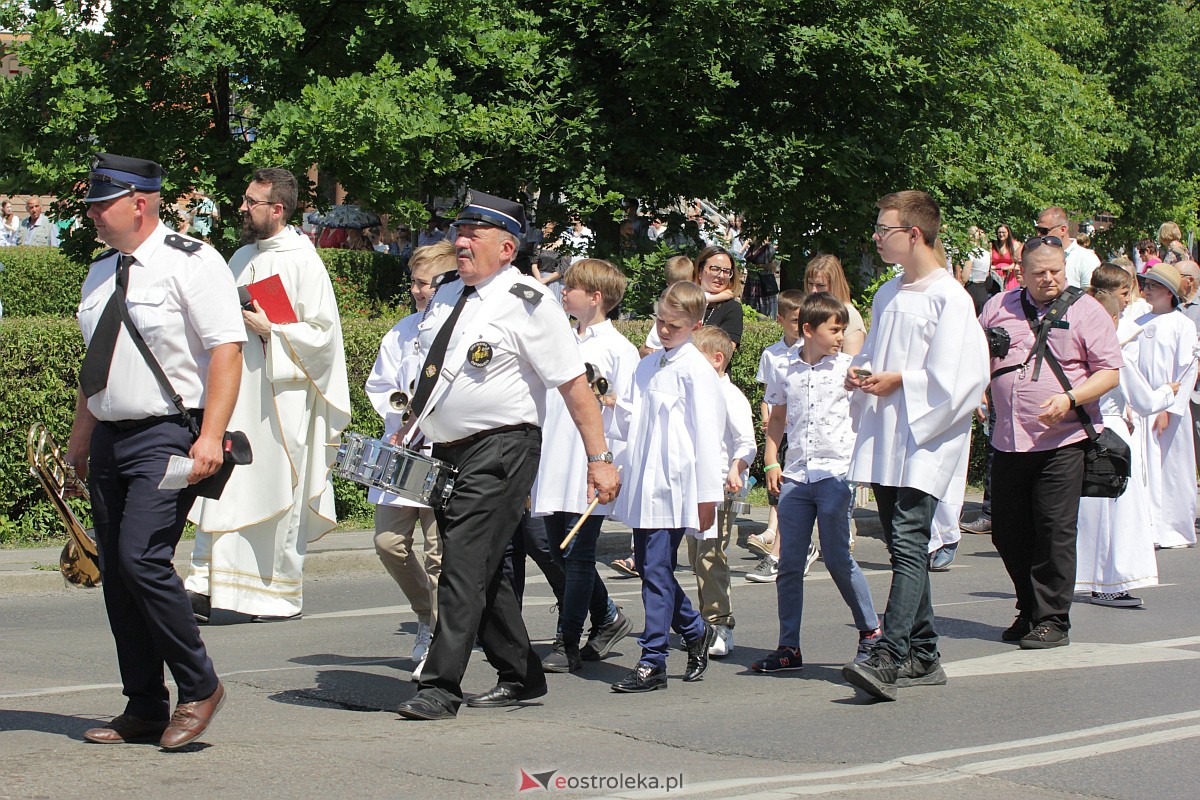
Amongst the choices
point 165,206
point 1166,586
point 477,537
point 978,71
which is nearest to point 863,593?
point 477,537

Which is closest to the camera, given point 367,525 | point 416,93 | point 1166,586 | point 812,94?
point 1166,586

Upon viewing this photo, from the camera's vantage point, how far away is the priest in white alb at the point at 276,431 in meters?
8.61

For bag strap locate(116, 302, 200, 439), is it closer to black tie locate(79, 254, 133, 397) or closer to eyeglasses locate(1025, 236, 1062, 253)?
black tie locate(79, 254, 133, 397)

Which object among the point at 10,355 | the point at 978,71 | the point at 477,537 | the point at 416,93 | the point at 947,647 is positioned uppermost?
the point at 978,71

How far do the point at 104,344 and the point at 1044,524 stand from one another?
4.82 meters

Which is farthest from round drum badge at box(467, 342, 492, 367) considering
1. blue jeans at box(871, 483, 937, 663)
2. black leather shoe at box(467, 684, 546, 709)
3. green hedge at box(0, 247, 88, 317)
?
green hedge at box(0, 247, 88, 317)

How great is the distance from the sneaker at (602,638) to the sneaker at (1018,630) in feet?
6.68

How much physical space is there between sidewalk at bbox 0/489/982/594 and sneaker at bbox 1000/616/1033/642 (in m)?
4.08

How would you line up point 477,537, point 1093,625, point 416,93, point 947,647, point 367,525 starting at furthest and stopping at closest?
point 416,93 → point 367,525 → point 1093,625 → point 947,647 → point 477,537

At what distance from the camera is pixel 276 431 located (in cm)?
877

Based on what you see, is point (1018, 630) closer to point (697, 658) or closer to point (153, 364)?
point (697, 658)

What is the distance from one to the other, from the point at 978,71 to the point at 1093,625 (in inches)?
451

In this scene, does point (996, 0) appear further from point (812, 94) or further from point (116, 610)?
point (116, 610)

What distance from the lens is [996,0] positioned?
1891 centimetres
